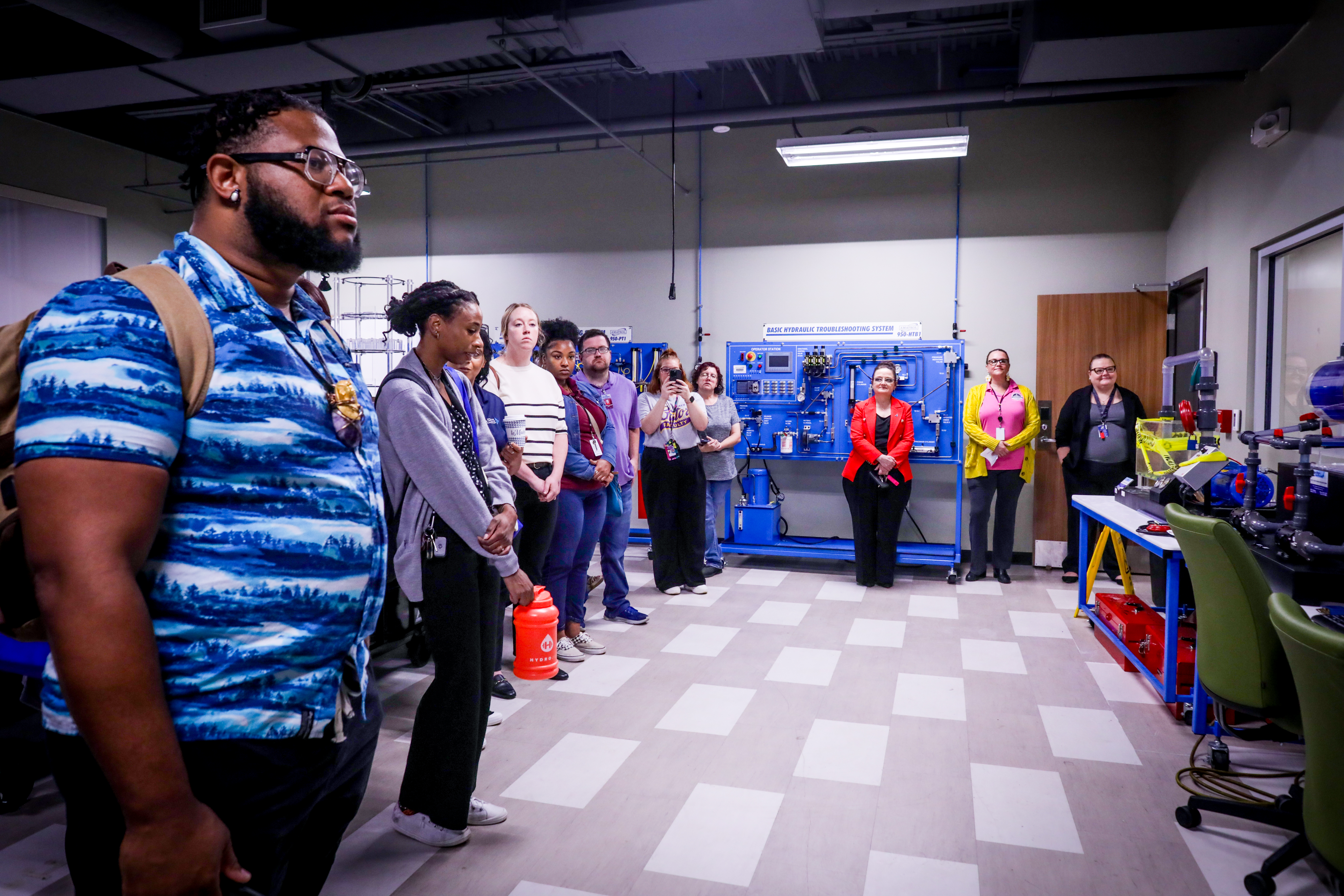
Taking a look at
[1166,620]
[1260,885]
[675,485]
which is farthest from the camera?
[675,485]

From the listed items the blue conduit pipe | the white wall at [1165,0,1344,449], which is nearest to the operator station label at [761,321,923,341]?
the blue conduit pipe

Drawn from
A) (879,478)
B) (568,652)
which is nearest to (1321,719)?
(568,652)

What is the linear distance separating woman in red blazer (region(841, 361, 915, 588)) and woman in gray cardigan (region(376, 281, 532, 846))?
370 cm

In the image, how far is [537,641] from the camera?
141 inches

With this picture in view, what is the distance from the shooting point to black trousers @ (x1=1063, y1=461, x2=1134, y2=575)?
557 cm

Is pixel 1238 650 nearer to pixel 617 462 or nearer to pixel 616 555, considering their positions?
pixel 617 462

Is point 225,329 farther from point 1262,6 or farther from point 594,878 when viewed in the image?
point 1262,6

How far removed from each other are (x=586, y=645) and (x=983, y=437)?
11.2 ft

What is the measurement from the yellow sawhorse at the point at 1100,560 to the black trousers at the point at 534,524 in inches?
118

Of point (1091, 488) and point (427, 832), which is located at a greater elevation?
point (1091, 488)

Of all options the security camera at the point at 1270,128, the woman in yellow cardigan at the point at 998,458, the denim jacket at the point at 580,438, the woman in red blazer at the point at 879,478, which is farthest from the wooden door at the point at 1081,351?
the denim jacket at the point at 580,438

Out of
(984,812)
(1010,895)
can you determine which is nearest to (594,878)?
(1010,895)

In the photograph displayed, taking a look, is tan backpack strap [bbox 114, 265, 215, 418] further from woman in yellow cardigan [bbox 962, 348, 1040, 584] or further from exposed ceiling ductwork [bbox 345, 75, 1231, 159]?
exposed ceiling ductwork [bbox 345, 75, 1231, 159]

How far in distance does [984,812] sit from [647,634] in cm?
221
